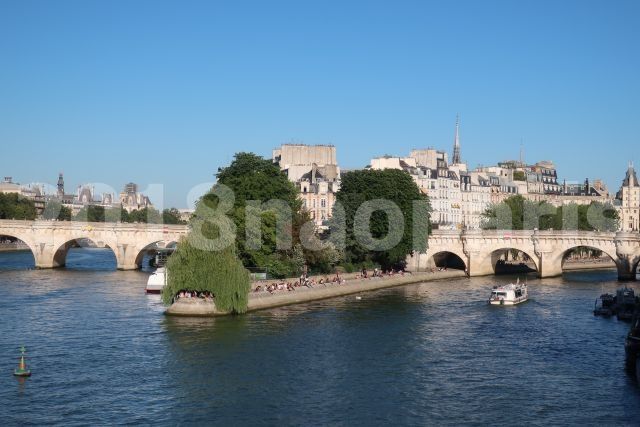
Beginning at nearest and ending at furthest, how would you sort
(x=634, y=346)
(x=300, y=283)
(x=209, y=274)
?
(x=634, y=346)
(x=209, y=274)
(x=300, y=283)

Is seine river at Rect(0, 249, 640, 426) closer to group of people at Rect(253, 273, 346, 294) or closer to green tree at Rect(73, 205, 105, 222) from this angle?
group of people at Rect(253, 273, 346, 294)

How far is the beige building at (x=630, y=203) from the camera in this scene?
167 meters

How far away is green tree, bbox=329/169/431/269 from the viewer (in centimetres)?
8344

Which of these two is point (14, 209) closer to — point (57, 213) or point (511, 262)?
point (57, 213)

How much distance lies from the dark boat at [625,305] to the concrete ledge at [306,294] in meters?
21.0

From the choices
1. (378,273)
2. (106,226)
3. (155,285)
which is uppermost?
(106,226)

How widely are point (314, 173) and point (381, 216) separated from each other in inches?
1489

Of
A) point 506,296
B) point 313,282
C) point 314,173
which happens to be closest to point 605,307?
point 506,296

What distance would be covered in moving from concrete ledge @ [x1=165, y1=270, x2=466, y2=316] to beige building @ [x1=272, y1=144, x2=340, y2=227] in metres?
26.3

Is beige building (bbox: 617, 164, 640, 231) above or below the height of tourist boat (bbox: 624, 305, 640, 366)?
above

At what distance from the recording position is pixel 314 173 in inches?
4769

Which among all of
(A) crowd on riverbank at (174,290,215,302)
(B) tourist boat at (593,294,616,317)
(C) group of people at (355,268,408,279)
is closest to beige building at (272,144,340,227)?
(C) group of people at (355,268,408,279)

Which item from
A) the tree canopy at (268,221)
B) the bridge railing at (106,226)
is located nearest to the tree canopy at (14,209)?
the bridge railing at (106,226)

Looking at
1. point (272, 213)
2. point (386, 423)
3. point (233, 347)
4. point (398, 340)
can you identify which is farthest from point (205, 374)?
point (272, 213)
